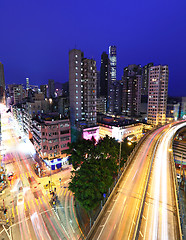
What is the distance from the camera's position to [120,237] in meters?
15.7

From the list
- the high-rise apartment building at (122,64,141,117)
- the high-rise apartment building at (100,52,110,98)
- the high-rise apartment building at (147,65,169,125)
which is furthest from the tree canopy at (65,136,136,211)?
the high-rise apartment building at (100,52,110,98)

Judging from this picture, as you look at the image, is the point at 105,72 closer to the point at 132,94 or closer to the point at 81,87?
the point at 132,94

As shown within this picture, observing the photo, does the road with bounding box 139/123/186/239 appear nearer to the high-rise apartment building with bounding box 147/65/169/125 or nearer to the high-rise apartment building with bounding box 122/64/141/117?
the high-rise apartment building with bounding box 147/65/169/125

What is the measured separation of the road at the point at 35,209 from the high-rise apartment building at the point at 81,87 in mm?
27529

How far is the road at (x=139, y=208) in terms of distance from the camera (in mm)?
16188

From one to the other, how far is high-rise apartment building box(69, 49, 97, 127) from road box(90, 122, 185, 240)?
36.9 m

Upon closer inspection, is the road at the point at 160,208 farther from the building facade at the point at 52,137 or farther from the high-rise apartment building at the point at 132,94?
the high-rise apartment building at the point at 132,94

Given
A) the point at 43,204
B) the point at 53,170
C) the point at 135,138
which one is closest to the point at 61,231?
the point at 43,204

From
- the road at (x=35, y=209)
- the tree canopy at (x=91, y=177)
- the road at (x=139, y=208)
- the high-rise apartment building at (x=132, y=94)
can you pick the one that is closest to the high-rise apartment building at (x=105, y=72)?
the high-rise apartment building at (x=132, y=94)

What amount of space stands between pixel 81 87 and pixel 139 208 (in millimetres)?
54461

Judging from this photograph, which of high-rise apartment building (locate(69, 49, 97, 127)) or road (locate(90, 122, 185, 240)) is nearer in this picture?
road (locate(90, 122, 185, 240))

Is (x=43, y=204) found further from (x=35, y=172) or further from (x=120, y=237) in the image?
(x=120, y=237)

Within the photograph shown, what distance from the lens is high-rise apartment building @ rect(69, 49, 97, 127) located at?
61.5 meters

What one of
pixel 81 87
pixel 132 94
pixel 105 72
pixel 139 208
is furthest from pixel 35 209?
pixel 105 72
